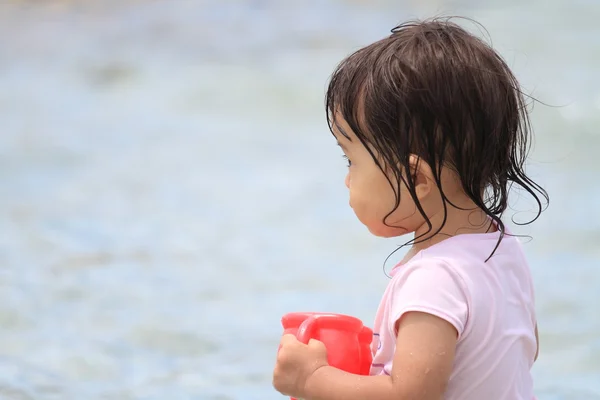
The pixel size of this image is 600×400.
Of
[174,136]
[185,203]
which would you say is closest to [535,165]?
[185,203]

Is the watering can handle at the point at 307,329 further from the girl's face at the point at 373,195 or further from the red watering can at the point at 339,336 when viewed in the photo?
the girl's face at the point at 373,195

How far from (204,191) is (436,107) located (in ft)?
9.75

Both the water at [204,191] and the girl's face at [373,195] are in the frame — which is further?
the water at [204,191]

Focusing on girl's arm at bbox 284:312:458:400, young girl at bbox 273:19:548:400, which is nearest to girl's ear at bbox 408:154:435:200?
young girl at bbox 273:19:548:400

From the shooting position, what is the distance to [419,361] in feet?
4.40

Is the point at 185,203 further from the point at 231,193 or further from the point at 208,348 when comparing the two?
the point at 208,348

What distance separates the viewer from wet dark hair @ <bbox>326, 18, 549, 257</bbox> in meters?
1.41

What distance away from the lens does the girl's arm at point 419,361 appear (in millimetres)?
1342

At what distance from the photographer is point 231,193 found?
4.28 metres

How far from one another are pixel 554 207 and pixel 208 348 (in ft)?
5.59

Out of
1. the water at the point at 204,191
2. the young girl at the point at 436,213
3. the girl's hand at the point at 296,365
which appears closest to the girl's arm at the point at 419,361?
the young girl at the point at 436,213

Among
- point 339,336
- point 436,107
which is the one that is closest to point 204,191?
point 339,336

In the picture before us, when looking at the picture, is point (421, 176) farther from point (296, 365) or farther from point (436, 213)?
point (296, 365)

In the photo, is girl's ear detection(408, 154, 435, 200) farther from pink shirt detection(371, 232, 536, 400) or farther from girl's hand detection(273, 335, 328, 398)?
girl's hand detection(273, 335, 328, 398)
